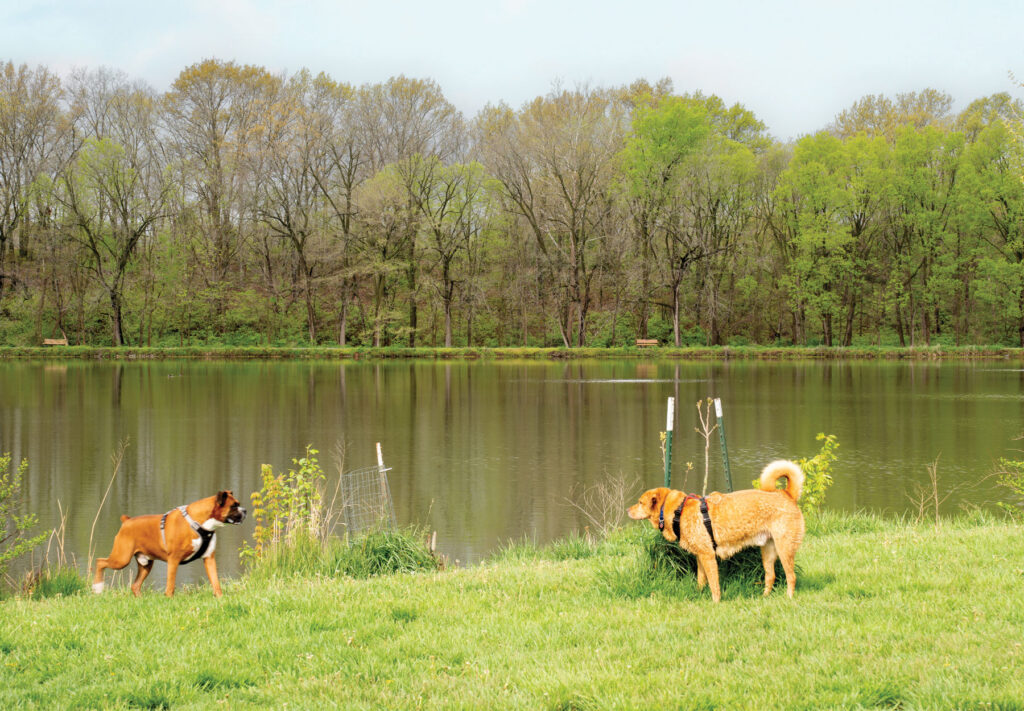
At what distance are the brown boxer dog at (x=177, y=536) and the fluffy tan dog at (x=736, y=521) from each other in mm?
3359

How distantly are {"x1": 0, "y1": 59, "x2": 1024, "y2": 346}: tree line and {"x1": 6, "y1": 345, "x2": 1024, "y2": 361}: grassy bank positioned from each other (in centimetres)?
203

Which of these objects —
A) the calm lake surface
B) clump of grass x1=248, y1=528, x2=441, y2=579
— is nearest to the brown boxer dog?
clump of grass x1=248, y1=528, x2=441, y2=579

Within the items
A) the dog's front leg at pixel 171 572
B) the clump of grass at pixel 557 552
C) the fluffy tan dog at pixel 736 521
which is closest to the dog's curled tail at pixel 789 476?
the fluffy tan dog at pixel 736 521

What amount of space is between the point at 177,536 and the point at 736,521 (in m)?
4.59

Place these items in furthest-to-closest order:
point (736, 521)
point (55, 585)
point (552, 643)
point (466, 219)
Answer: point (466, 219), point (55, 585), point (736, 521), point (552, 643)

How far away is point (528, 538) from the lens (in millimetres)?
12930

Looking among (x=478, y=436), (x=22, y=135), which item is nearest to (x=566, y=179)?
(x=22, y=135)

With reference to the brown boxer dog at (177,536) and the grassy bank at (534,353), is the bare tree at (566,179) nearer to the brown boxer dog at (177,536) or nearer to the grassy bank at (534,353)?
the grassy bank at (534,353)

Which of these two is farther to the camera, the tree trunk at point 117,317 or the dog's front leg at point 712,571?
the tree trunk at point 117,317

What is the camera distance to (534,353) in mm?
58531

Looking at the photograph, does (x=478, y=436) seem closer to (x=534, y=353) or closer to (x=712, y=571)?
(x=712, y=571)

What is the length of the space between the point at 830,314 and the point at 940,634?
Result: 57.2 m

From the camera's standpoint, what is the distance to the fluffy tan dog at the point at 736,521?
629 cm

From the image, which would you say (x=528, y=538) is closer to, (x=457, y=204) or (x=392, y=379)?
(x=392, y=379)
